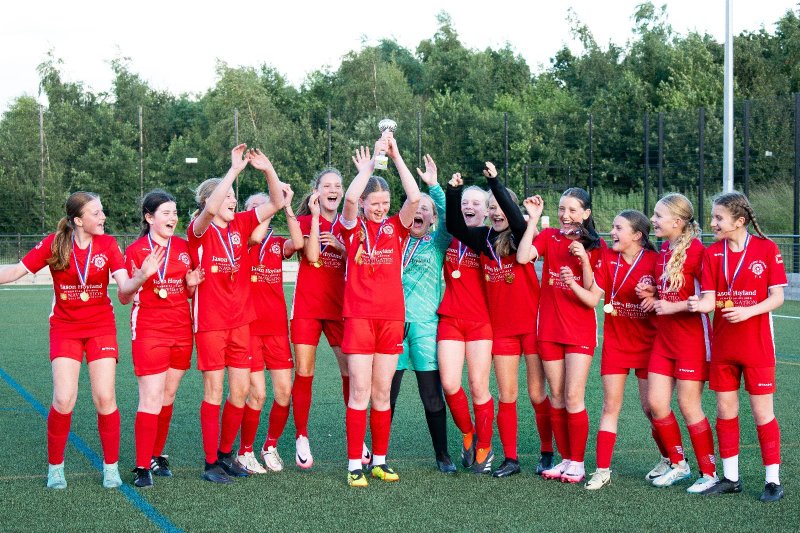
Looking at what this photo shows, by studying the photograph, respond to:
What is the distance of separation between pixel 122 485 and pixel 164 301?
43.6 inches

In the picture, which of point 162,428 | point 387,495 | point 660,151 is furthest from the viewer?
point 660,151

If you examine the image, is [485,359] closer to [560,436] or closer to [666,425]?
[560,436]

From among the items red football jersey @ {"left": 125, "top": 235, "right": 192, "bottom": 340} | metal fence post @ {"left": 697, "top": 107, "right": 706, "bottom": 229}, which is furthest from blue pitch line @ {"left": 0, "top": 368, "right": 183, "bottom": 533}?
metal fence post @ {"left": 697, "top": 107, "right": 706, "bottom": 229}

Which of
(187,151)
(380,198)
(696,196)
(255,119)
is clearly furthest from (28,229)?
(380,198)

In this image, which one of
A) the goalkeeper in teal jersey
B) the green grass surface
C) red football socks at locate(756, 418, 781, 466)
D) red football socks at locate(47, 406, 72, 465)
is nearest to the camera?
the green grass surface

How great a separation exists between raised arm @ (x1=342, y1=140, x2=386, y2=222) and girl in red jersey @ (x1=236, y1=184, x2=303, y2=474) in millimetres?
389

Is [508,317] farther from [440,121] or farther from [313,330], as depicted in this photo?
[440,121]

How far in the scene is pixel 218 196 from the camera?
5.80 metres

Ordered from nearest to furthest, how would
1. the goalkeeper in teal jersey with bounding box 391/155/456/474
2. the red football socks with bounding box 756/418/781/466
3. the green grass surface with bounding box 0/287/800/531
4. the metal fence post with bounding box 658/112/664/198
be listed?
the green grass surface with bounding box 0/287/800/531 < the red football socks with bounding box 756/418/781/466 < the goalkeeper in teal jersey with bounding box 391/155/456/474 < the metal fence post with bounding box 658/112/664/198

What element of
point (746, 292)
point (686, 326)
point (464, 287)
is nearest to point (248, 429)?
point (464, 287)

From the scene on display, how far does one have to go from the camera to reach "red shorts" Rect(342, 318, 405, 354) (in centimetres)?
591

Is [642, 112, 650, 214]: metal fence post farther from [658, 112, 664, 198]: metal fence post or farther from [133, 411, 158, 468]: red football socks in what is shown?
[133, 411, 158, 468]: red football socks

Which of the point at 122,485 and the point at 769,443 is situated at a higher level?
the point at 769,443

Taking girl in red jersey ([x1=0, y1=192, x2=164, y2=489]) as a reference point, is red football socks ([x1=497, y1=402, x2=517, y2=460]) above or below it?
below
